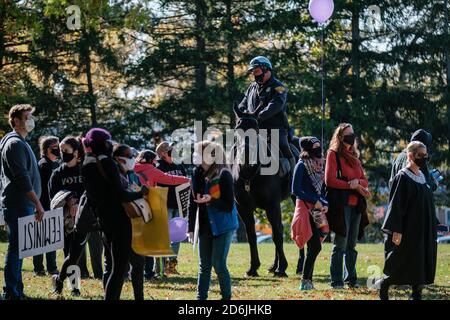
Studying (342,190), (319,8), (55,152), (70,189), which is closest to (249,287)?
(342,190)

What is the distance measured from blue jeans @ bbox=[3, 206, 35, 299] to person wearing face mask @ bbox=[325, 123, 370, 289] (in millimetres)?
4090

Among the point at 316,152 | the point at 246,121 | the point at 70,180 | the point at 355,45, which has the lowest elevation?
the point at 70,180

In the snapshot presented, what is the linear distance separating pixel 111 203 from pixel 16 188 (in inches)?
75.4

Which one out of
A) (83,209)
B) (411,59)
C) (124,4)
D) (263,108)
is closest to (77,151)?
(83,209)

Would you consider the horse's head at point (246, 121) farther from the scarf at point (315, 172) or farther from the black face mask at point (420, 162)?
the black face mask at point (420, 162)

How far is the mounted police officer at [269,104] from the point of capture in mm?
14422

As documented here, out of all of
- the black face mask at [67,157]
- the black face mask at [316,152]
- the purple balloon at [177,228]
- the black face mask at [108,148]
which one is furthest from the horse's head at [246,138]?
the black face mask at [108,148]

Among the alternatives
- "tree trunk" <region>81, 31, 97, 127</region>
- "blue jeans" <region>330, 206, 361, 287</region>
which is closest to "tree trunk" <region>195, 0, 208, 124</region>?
"tree trunk" <region>81, 31, 97, 127</region>

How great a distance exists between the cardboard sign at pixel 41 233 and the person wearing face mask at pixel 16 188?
0.12m

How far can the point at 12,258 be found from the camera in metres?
10.8

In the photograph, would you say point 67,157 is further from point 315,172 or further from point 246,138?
point 315,172

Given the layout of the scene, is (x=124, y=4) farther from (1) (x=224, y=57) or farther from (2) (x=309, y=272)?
(2) (x=309, y=272)

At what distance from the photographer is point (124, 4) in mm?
32406

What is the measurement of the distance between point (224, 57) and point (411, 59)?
678 centimetres
